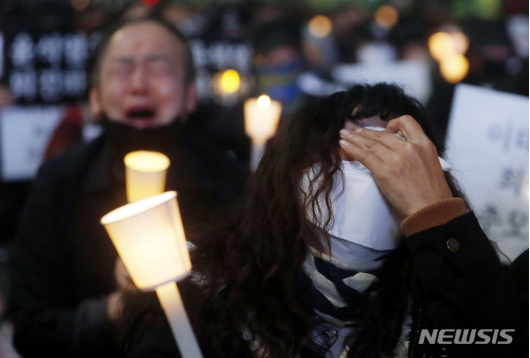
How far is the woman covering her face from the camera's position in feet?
4.38

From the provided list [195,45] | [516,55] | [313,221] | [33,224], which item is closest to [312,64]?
[195,45]

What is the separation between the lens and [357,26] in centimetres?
698

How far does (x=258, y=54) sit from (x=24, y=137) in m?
2.40

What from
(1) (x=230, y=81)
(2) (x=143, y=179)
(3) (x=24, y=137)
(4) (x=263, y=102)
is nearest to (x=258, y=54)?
(1) (x=230, y=81)

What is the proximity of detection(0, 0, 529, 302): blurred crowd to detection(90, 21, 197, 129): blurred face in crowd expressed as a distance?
1.47 feet

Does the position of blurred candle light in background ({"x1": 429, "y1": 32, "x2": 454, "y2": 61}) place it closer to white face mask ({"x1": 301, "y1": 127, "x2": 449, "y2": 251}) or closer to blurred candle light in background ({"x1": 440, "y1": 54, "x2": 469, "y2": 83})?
blurred candle light in background ({"x1": 440, "y1": 54, "x2": 469, "y2": 83})

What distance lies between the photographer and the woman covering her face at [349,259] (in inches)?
52.5

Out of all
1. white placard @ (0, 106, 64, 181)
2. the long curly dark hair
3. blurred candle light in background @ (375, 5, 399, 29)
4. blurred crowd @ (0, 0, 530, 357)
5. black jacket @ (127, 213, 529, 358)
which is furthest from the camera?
blurred candle light in background @ (375, 5, 399, 29)

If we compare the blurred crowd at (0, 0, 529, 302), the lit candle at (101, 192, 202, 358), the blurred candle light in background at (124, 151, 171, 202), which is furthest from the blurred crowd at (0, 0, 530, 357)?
the lit candle at (101, 192, 202, 358)

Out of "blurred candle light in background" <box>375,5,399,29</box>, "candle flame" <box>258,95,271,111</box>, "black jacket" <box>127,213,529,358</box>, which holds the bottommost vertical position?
"black jacket" <box>127,213,529,358</box>

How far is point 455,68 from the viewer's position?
577 centimetres

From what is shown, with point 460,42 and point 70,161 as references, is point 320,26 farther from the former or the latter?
point 70,161

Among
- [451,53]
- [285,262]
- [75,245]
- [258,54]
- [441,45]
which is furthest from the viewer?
[441,45]

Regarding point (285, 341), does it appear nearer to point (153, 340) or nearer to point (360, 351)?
point (360, 351)
